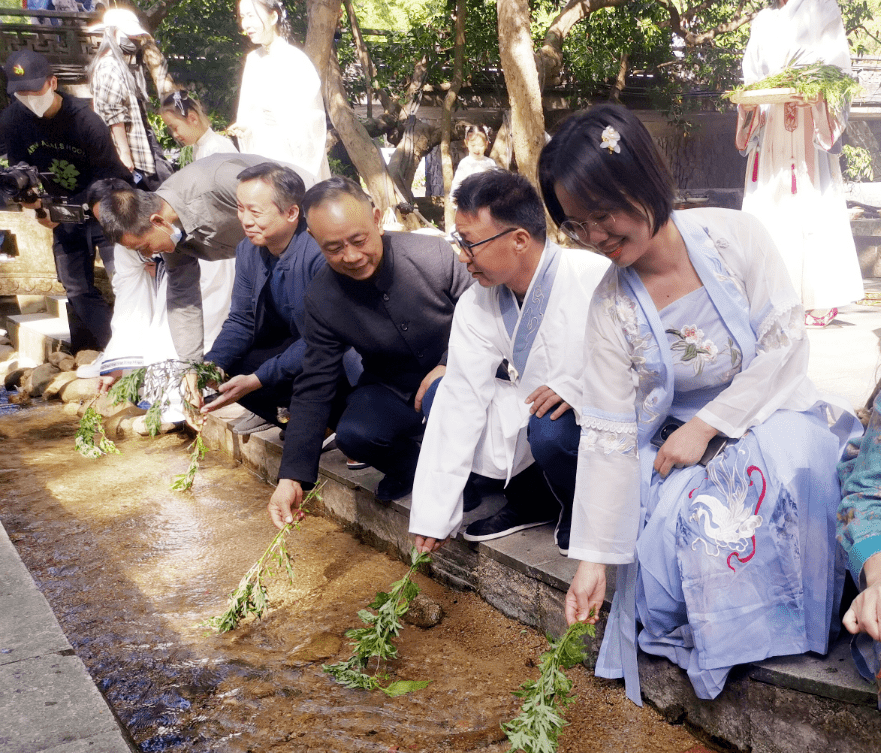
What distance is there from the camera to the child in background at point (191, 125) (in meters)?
6.00

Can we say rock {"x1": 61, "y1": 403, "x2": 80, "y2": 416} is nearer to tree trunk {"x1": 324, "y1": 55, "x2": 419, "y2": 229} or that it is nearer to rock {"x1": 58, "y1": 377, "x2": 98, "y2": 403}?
rock {"x1": 58, "y1": 377, "x2": 98, "y2": 403}

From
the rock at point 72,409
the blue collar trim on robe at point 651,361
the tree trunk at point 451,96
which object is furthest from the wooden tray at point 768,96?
the tree trunk at point 451,96

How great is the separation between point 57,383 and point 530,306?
549 cm

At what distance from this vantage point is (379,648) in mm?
2766

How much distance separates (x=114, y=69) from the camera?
685cm

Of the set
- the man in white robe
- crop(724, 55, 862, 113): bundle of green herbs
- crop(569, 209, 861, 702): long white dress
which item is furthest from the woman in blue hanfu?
crop(724, 55, 862, 113): bundle of green herbs

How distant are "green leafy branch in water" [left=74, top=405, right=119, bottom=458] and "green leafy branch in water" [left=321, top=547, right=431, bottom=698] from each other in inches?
117

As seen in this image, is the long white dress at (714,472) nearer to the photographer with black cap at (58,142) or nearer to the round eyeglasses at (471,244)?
the round eyeglasses at (471,244)

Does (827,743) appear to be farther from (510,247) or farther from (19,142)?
(19,142)

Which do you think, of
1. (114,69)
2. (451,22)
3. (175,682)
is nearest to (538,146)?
(114,69)

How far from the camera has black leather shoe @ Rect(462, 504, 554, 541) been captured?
323cm

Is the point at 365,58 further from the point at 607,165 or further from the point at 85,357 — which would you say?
the point at 607,165

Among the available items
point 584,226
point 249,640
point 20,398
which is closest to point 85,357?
point 20,398

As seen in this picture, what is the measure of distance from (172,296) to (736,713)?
3.93m
